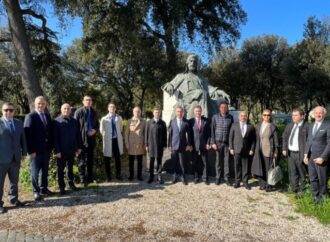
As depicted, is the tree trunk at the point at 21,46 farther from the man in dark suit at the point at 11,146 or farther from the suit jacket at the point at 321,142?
the suit jacket at the point at 321,142

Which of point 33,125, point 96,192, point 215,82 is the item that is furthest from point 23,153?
point 215,82

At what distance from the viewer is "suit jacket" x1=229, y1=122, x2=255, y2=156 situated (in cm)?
793

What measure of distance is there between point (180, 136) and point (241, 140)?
1301 millimetres

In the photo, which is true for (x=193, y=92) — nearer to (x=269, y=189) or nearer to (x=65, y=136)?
(x=269, y=189)

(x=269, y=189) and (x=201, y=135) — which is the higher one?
(x=201, y=135)

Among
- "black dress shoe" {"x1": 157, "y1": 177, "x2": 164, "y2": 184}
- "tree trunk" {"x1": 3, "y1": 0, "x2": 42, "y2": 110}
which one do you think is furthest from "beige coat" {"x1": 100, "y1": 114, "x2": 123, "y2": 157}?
"tree trunk" {"x1": 3, "y1": 0, "x2": 42, "y2": 110}

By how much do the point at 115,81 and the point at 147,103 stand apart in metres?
6.62

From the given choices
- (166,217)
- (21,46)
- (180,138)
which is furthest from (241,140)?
(21,46)

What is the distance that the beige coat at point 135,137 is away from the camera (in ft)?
27.6

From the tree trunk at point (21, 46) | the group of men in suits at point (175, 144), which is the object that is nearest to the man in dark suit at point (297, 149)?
the group of men in suits at point (175, 144)

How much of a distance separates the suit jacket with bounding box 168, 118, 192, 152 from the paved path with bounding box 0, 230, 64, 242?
12.1ft

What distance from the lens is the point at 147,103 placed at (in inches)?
1500

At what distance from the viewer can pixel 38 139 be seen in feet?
22.9

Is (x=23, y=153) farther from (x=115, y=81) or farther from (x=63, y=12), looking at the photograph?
(x=115, y=81)
